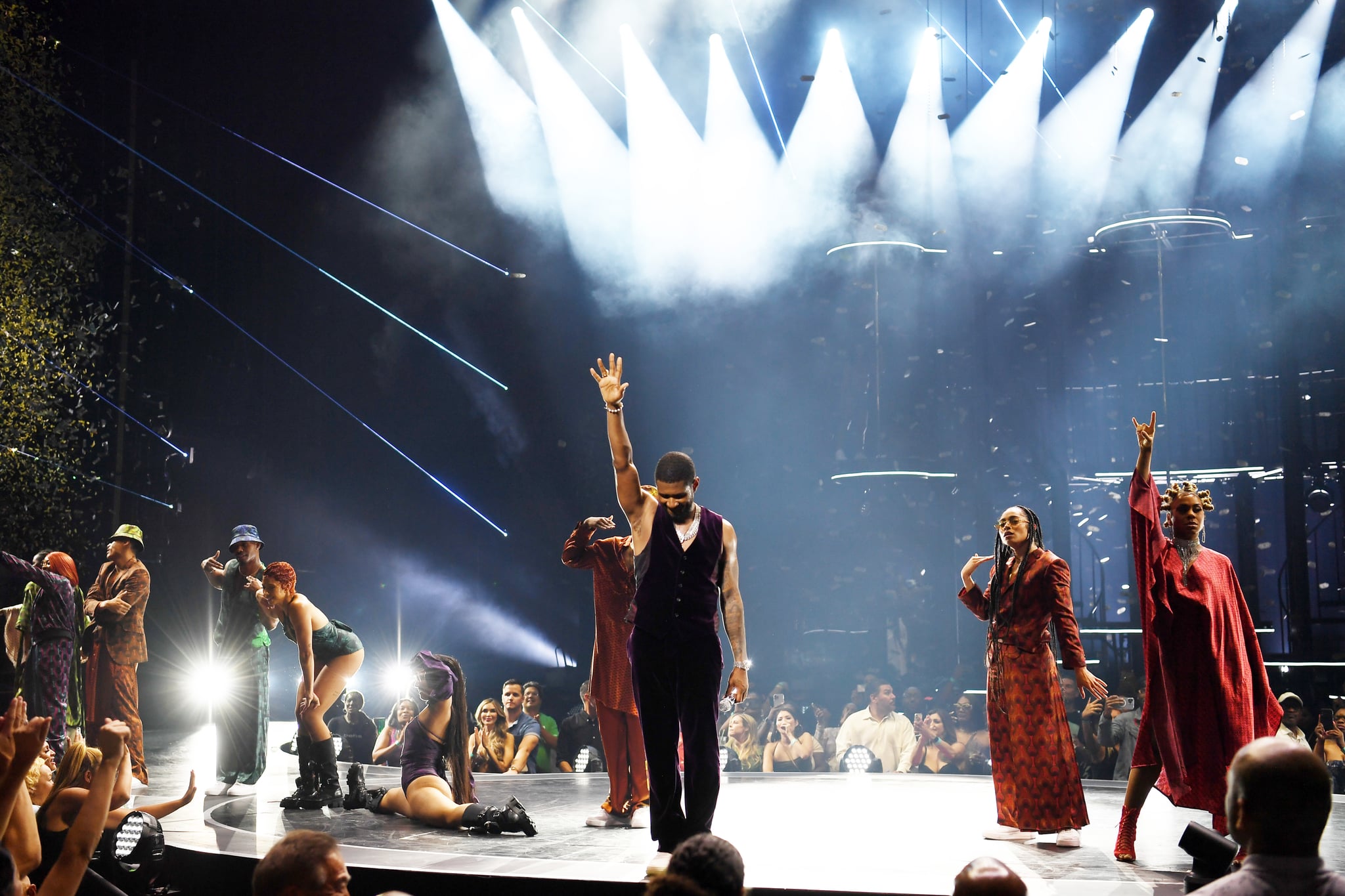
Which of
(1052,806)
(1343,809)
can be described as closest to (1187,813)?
(1343,809)

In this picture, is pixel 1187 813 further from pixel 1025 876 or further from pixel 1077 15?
pixel 1077 15

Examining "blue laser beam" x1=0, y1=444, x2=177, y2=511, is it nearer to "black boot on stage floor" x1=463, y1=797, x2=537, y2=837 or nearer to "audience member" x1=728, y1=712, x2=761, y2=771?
"audience member" x1=728, y1=712, x2=761, y2=771

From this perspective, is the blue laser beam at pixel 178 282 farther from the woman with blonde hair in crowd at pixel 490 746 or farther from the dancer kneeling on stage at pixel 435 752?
the dancer kneeling on stage at pixel 435 752

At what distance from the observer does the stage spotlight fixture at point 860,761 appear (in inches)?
340

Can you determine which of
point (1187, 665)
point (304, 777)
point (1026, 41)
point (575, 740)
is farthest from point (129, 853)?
point (1026, 41)

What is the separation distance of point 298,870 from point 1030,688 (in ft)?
12.0

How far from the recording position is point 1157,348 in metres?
11.5

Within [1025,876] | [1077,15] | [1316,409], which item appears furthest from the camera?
[1077,15]

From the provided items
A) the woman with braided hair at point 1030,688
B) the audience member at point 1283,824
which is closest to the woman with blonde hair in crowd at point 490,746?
the woman with braided hair at point 1030,688

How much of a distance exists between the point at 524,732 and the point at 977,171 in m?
7.49

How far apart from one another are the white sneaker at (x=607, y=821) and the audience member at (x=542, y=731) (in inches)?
125

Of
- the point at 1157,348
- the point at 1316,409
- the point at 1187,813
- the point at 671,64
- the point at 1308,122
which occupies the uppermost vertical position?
the point at 671,64

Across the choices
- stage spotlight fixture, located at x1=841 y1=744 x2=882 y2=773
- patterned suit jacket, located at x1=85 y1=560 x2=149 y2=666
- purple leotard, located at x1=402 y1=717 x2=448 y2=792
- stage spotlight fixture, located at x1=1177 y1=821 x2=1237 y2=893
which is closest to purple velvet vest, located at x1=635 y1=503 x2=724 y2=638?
stage spotlight fixture, located at x1=1177 y1=821 x2=1237 y2=893

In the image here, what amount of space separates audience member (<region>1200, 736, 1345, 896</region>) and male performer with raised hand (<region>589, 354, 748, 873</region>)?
2160 mm
